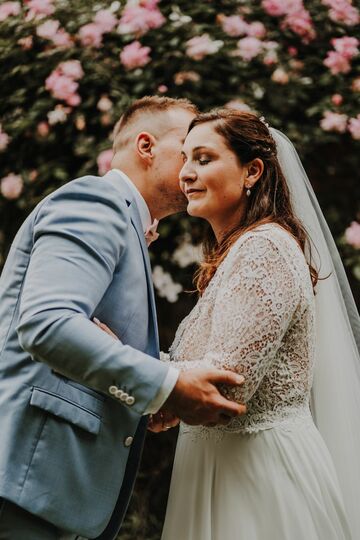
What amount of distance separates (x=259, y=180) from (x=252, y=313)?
60 centimetres

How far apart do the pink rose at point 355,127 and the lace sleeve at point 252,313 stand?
75.3 inches

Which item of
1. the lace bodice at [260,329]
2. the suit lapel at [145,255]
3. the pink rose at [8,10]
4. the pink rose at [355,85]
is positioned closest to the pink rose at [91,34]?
the pink rose at [8,10]

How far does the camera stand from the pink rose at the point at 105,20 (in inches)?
153

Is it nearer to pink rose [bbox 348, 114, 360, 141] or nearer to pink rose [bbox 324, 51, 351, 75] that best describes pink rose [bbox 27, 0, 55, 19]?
pink rose [bbox 324, 51, 351, 75]

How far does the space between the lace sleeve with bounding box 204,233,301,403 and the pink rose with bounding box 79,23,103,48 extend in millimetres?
2171

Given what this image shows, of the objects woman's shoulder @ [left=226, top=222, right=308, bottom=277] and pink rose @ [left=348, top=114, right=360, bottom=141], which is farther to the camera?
pink rose @ [left=348, top=114, right=360, bottom=141]

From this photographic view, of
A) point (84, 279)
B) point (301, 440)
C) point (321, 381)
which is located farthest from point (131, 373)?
point (321, 381)

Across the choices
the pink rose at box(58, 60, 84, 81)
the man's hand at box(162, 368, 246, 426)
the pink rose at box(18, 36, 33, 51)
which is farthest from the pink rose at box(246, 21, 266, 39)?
the man's hand at box(162, 368, 246, 426)

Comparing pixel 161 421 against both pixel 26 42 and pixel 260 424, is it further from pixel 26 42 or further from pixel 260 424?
pixel 26 42

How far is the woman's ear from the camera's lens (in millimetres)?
2455

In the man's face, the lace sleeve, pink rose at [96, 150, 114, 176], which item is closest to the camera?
the lace sleeve

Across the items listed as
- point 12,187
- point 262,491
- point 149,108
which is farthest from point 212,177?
point 12,187

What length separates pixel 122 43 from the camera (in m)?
4.00

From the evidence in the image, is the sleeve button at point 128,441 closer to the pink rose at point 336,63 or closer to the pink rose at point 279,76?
the pink rose at point 279,76
